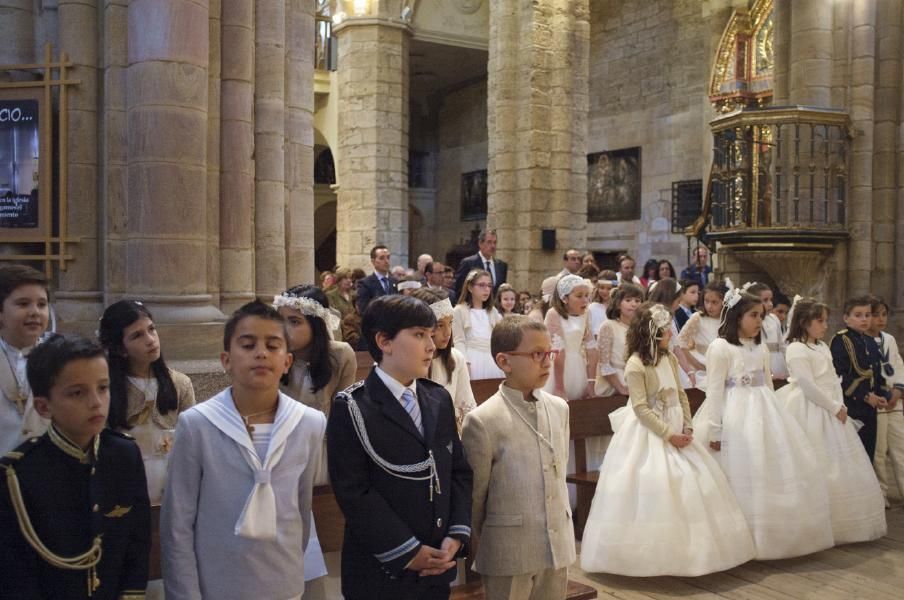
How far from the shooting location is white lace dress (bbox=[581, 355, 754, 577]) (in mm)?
4129

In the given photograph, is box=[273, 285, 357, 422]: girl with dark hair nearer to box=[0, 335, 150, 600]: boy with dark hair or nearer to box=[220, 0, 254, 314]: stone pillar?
box=[0, 335, 150, 600]: boy with dark hair

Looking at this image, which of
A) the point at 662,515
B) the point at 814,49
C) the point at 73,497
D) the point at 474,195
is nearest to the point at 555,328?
the point at 662,515

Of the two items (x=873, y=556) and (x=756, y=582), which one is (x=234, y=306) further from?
(x=873, y=556)

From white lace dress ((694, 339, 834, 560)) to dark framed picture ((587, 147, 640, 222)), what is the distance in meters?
12.8

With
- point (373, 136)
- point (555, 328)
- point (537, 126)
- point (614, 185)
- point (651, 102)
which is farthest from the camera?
point (614, 185)

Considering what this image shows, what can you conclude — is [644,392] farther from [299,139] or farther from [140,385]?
[299,139]

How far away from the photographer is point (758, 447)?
461cm

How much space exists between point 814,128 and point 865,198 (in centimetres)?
93

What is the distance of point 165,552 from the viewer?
2.23m

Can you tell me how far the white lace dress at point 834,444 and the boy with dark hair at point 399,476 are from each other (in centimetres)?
319

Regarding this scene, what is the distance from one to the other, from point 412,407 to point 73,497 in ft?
3.15

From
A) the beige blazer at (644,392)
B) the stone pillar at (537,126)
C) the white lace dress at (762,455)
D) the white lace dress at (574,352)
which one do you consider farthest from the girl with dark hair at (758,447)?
the stone pillar at (537,126)

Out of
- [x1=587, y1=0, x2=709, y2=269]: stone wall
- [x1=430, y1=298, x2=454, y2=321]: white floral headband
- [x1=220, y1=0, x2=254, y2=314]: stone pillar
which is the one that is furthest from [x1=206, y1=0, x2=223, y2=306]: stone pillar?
[x1=587, y1=0, x2=709, y2=269]: stone wall

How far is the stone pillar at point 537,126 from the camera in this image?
38.4 feet
